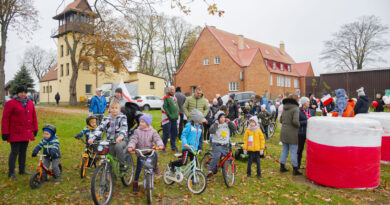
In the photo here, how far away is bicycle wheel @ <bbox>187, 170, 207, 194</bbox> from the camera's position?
514cm

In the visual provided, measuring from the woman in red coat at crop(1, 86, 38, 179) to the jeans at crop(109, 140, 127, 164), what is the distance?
2.24 meters

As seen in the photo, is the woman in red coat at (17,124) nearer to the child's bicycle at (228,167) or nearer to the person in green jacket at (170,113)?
the person in green jacket at (170,113)

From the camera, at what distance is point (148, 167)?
4.69m

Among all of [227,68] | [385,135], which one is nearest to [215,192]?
[385,135]

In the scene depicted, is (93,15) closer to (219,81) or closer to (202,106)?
(202,106)

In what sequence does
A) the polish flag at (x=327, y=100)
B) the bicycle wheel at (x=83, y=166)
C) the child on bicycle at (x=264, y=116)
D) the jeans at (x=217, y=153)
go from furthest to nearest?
the child on bicycle at (x=264, y=116) → the polish flag at (x=327, y=100) → the bicycle wheel at (x=83, y=166) → the jeans at (x=217, y=153)

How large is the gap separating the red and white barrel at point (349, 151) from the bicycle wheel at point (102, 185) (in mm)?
4268

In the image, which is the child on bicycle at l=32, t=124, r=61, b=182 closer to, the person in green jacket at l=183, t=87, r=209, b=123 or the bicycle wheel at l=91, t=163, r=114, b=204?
the bicycle wheel at l=91, t=163, r=114, b=204

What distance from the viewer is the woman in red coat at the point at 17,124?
18.5ft

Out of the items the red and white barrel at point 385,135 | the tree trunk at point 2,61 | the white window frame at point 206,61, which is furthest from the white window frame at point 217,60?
the red and white barrel at point 385,135

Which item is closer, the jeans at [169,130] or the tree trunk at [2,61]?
the jeans at [169,130]

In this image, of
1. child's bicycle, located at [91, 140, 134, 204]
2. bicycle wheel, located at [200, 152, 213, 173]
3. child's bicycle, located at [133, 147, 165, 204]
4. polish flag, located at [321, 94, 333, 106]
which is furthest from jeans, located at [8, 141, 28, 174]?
polish flag, located at [321, 94, 333, 106]

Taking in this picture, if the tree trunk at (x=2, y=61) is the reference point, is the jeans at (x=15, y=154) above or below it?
below

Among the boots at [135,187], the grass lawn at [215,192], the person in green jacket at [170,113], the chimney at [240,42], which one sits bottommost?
the grass lawn at [215,192]
